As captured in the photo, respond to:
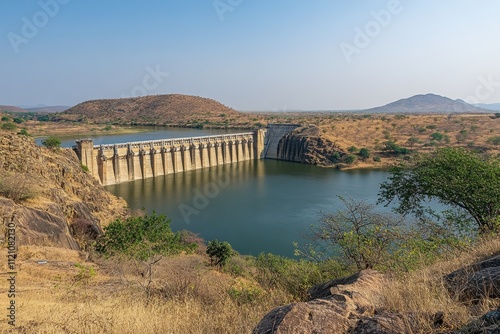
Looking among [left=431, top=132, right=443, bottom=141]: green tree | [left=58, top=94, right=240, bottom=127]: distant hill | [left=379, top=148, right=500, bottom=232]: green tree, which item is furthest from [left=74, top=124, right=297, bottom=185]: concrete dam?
[left=58, top=94, right=240, bottom=127]: distant hill

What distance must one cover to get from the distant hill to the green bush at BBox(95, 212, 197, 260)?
9154cm

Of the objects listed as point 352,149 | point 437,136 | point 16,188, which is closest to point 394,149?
point 352,149

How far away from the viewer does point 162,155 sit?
3609 cm

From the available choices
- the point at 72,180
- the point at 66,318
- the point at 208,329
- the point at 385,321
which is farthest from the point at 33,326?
the point at 72,180

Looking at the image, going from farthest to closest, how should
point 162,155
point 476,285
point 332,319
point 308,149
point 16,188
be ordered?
point 308,149
point 162,155
point 16,188
point 476,285
point 332,319

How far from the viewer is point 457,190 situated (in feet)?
33.5

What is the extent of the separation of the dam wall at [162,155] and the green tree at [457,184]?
2457 cm

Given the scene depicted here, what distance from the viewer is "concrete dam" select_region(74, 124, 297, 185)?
30.4 metres

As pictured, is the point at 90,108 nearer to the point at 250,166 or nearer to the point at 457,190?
the point at 250,166

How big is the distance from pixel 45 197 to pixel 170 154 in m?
23.4

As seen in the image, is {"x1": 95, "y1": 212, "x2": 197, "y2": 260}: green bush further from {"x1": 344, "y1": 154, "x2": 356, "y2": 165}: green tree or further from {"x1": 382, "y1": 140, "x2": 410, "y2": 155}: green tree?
{"x1": 382, "y1": 140, "x2": 410, "y2": 155}: green tree

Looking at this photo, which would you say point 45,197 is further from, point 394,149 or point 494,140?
point 494,140

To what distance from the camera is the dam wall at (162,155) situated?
30.3m

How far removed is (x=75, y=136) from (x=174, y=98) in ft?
233
